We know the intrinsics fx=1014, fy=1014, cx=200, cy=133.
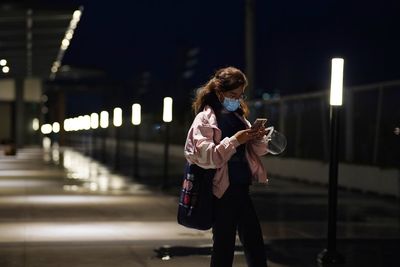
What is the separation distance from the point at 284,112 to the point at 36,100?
38022mm

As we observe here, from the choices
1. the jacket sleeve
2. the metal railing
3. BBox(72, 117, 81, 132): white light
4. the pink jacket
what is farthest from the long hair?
BBox(72, 117, 81, 132): white light

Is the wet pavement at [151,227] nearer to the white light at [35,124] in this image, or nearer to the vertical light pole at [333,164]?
the vertical light pole at [333,164]

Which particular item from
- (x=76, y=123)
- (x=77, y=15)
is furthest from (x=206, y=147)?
(x=76, y=123)

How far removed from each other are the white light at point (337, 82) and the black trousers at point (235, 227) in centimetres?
397

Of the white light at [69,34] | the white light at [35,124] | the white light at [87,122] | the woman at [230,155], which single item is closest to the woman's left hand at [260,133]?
the woman at [230,155]

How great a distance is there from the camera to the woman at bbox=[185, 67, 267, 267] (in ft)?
25.2

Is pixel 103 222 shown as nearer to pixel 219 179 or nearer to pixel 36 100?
pixel 219 179

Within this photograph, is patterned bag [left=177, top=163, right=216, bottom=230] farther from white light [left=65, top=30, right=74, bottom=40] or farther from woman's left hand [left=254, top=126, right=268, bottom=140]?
white light [left=65, top=30, right=74, bottom=40]

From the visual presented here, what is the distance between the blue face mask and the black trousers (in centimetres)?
60

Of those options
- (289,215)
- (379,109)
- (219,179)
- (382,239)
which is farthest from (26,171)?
(219,179)

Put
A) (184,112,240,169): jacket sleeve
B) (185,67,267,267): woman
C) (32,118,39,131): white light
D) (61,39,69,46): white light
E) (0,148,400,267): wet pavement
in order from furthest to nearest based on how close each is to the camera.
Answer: (32,118,39,131): white light
(61,39,69,46): white light
(0,148,400,267): wet pavement
(185,67,267,267): woman
(184,112,240,169): jacket sleeve

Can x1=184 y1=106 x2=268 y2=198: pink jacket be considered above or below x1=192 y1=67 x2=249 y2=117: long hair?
below

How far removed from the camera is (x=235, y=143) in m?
7.59

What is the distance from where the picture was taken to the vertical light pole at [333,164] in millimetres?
11336
